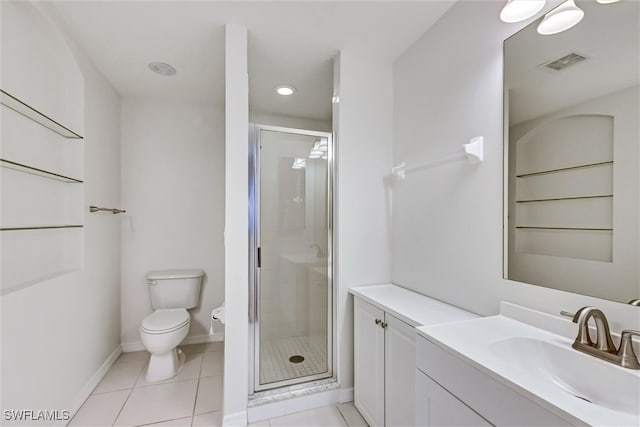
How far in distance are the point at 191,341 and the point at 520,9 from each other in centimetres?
360

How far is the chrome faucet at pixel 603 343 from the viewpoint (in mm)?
873

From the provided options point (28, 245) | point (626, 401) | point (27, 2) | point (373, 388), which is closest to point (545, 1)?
point (626, 401)

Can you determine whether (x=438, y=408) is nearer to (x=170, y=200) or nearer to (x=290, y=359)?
(x=290, y=359)

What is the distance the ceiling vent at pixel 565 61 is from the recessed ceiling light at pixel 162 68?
2.46m

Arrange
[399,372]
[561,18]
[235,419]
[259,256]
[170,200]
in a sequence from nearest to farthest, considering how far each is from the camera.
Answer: [561,18], [399,372], [235,419], [259,256], [170,200]

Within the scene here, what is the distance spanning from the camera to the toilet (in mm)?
2254

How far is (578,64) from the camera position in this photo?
112cm

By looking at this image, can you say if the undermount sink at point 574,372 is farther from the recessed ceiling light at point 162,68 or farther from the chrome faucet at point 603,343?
the recessed ceiling light at point 162,68

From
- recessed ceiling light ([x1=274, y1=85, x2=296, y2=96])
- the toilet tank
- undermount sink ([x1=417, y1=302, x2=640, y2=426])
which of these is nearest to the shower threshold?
undermount sink ([x1=417, y1=302, x2=640, y2=426])

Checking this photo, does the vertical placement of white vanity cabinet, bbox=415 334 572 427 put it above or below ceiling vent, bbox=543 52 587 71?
below

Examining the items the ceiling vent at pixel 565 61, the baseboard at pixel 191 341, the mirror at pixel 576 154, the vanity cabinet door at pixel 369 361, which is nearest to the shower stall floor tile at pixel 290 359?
the vanity cabinet door at pixel 369 361

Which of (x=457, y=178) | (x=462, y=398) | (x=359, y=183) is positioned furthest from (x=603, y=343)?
(x=359, y=183)

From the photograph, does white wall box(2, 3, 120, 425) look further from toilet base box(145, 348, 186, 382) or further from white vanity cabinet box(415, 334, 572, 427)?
white vanity cabinet box(415, 334, 572, 427)

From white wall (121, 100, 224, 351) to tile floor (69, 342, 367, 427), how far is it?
24.2 inches
